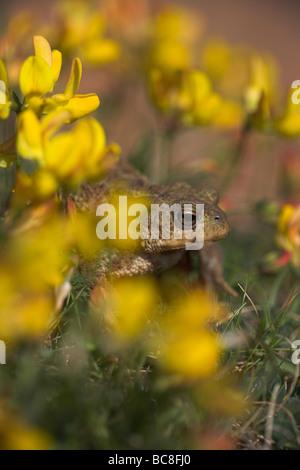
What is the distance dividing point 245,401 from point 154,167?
1083 mm

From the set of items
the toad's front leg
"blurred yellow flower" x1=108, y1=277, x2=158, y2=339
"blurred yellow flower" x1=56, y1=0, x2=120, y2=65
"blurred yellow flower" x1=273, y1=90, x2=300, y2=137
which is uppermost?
"blurred yellow flower" x1=56, y1=0, x2=120, y2=65

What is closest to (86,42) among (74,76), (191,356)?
(74,76)

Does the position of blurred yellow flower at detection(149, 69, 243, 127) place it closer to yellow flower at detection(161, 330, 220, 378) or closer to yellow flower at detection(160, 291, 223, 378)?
yellow flower at detection(160, 291, 223, 378)

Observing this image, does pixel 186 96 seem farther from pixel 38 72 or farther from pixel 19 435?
pixel 19 435

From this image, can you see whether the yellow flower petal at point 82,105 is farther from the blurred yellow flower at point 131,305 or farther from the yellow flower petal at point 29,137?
the blurred yellow flower at point 131,305

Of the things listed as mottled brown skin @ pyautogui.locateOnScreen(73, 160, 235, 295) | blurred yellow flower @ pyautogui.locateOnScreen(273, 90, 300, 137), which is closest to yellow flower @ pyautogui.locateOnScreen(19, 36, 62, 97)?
mottled brown skin @ pyautogui.locateOnScreen(73, 160, 235, 295)

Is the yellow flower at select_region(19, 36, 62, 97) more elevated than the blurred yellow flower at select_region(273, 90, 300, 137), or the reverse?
the blurred yellow flower at select_region(273, 90, 300, 137)

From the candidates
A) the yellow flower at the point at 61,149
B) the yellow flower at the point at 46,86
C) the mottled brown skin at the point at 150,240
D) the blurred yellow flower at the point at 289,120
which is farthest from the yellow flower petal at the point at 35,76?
the blurred yellow flower at the point at 289,120

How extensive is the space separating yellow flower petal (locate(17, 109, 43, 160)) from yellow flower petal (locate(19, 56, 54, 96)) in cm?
13

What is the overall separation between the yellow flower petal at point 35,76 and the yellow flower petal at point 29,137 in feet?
0.41

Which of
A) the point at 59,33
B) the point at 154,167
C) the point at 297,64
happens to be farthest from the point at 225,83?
the point at 297,64

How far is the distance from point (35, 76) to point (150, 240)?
42 cm

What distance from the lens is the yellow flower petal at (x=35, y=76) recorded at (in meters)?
1.02

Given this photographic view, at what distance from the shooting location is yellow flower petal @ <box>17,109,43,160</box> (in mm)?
925
